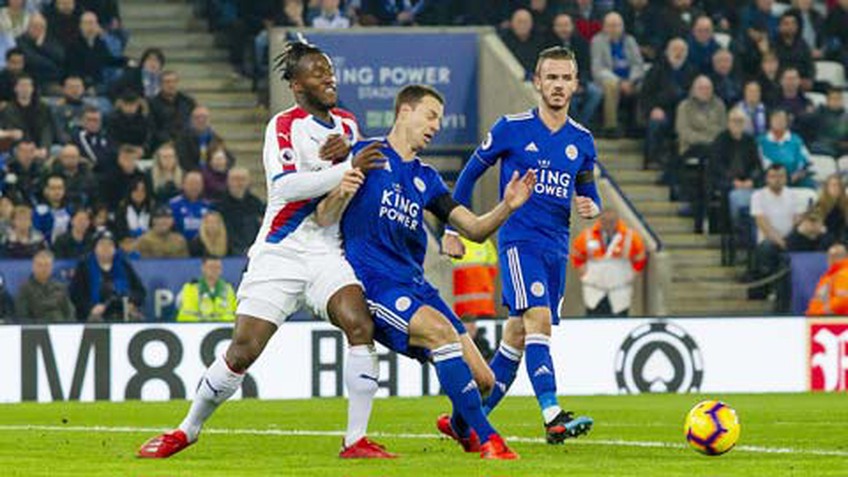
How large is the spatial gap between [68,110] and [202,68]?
3.35 meters

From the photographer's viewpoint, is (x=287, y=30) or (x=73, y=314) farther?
(x=287, y=30)

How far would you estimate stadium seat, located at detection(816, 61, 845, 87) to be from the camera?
1152 inches

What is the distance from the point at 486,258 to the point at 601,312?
4.22ft

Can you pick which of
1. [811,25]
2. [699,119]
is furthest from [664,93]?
[811,25]

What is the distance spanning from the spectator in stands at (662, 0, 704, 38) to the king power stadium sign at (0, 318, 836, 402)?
21.0 ft

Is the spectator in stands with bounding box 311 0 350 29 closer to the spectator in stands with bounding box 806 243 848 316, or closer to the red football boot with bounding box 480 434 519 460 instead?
the spectator in stands with bounding box 806 243 848 316

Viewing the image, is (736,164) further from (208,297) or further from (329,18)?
(208,297)

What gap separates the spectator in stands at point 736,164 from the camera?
2641 cm

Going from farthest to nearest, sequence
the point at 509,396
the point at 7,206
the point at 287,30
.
Answer: 1. the point at 287,30
2. the point at 7,206
3. the point at 509,396

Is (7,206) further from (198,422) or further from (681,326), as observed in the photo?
(198,422)

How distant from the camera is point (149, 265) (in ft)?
77.0

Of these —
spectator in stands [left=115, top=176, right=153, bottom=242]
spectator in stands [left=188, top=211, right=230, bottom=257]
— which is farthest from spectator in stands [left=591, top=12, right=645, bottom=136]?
spectator in stands [left=115, top=176, right=153, bottom=242]

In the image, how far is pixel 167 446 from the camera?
12719 millimetres

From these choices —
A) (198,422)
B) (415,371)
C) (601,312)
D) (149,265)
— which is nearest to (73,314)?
(149,265)
